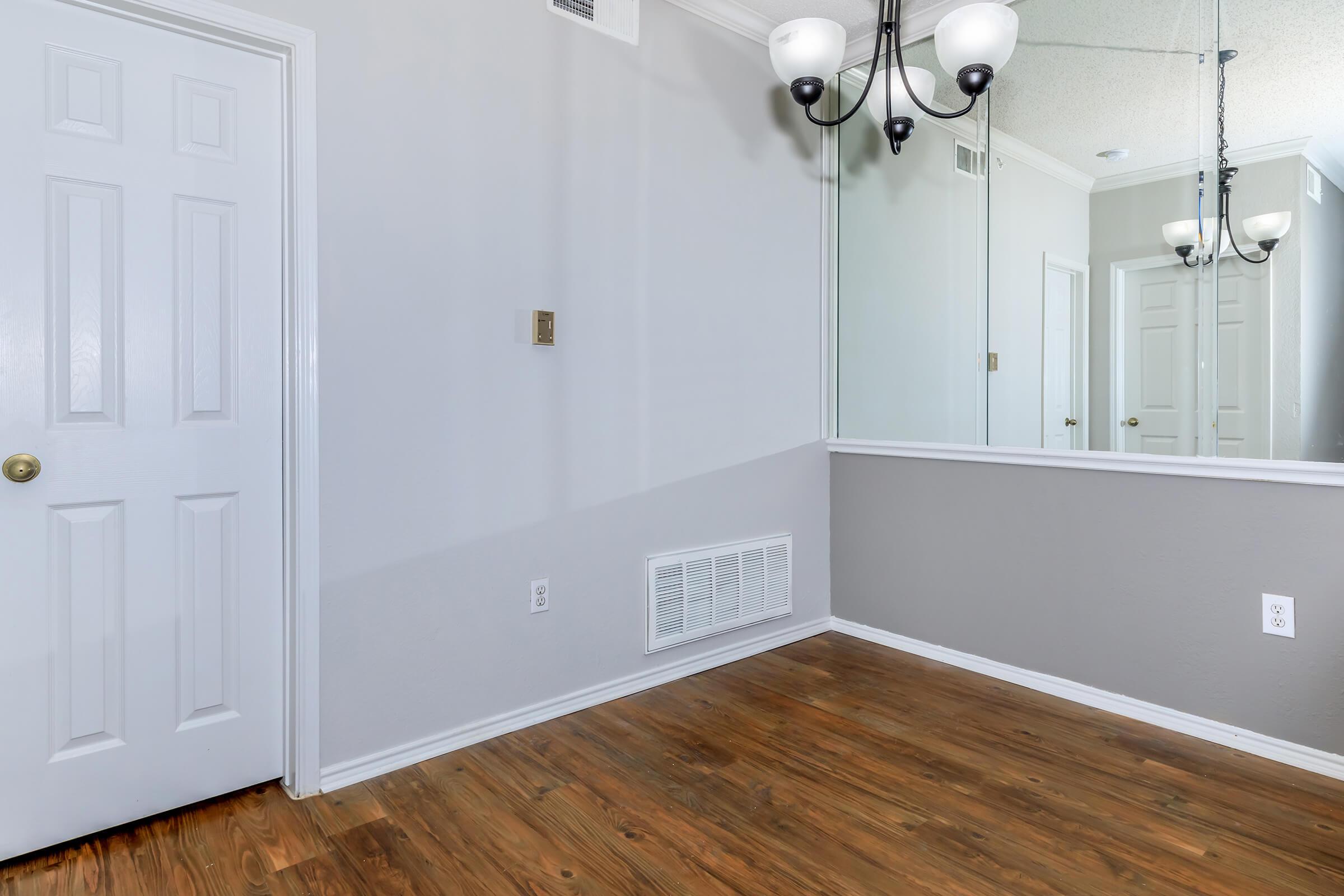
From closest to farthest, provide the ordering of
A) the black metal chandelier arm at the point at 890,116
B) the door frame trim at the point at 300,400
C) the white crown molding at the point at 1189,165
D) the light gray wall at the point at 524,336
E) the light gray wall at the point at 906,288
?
the door frame trim at the point at 300,400 < the light gray wall at the point at 524,336 < the white crown molding at the point at 1189,165 < the black metal chandelier arm at the point at 890,116 < the light gray wall at the point at 906,288

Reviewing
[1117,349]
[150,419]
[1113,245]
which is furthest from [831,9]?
[150,419]

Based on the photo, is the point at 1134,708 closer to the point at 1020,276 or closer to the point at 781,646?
the point at 781,646

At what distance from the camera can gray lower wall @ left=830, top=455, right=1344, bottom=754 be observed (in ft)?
7.25

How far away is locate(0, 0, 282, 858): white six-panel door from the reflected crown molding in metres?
2.26

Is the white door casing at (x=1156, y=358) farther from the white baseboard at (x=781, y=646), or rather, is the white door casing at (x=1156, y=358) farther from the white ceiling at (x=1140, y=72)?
the white baseboard at (x=781, y=646)

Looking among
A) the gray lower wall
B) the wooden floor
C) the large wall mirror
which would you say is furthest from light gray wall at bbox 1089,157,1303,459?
the wooden floor

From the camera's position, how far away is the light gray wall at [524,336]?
209cm

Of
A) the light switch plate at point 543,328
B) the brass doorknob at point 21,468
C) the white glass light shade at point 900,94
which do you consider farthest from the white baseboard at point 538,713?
the white glass light shade at point 900,94

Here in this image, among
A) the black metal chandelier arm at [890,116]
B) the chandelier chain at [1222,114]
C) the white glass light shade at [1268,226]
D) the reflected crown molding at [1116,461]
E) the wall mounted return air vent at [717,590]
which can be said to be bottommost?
the wall mounted return air vent at [717,590]

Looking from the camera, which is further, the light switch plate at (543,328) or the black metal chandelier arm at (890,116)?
the black metal chandelier arm at (890,116)

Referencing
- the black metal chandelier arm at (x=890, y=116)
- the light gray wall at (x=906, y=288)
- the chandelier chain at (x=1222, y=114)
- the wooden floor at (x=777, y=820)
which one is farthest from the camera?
the light gray wall at (x=906, y=288)

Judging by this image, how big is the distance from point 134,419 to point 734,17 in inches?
95.8

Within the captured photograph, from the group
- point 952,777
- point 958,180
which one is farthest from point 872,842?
point 958,180

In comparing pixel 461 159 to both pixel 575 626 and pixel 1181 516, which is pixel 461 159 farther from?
pixel 1181 516
